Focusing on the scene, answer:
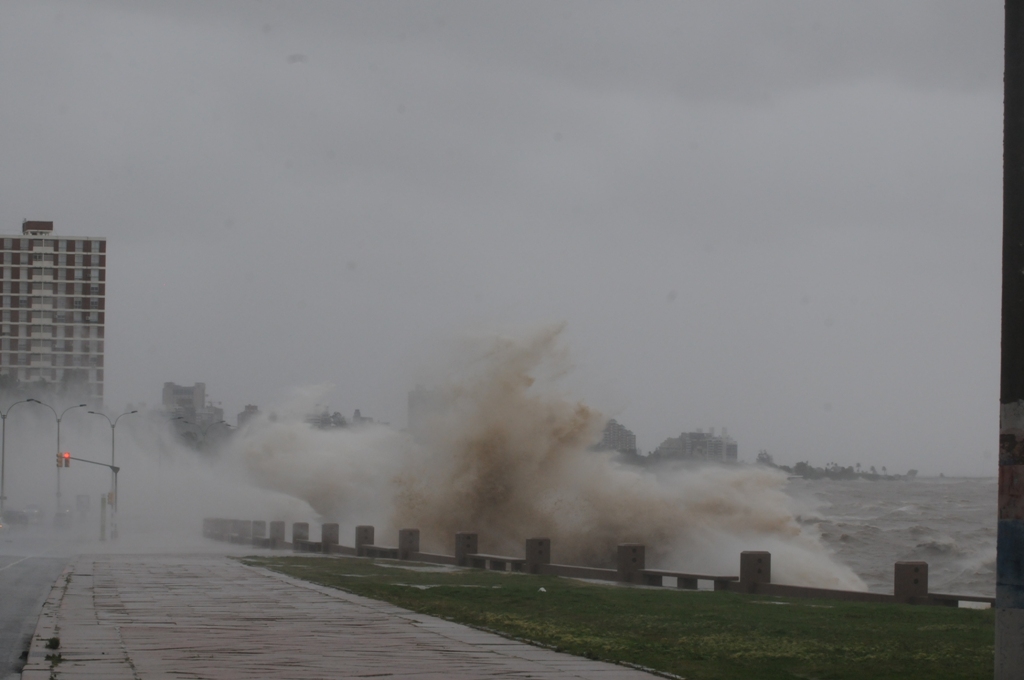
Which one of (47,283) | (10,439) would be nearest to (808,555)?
(10,439)

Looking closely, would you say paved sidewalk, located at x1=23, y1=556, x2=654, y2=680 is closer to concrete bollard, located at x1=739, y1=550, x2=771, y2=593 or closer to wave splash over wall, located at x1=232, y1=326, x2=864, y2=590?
concrete bollard, located at x1=739, y1=550, x2=771, y2=593

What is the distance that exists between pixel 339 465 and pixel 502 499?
71.2 ft

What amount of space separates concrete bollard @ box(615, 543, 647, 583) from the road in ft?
34.4

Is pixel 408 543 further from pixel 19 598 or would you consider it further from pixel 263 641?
pixel 263 641

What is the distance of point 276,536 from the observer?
1670 inches

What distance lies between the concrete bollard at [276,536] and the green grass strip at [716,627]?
19.6m

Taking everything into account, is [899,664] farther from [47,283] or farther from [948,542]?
[47,283]

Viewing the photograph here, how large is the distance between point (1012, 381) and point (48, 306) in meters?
175

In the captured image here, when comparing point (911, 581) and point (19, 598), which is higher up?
point (911, 581)

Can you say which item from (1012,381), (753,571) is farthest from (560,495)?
(1012,381)

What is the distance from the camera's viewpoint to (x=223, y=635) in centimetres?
1221

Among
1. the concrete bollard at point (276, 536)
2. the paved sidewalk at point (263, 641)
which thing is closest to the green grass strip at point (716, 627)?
the paved sidewalk at point (263, 641)

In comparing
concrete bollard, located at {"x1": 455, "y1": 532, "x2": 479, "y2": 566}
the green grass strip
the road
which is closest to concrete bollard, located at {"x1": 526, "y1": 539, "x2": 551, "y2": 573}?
concrete bollard, located at {"x1": 455, "y1": 532, "x2": 479, "y2": 566}

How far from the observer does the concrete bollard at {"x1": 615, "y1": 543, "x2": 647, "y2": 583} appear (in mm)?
23562
